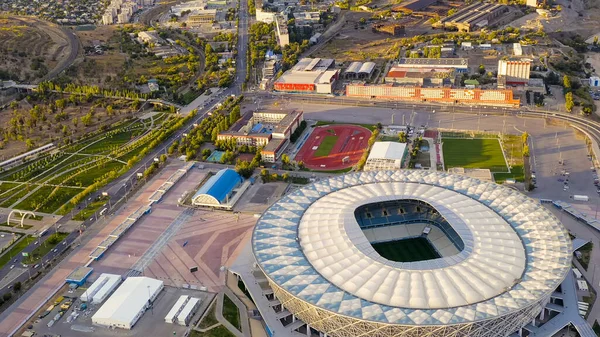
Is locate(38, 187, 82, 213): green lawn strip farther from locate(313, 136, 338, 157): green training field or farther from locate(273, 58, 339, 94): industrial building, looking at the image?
locate(273, 58, 339, 94): industrial building

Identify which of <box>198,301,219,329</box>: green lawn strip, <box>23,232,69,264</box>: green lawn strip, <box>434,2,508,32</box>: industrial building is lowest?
<box>198,301,219,329</box>: green lawn strip

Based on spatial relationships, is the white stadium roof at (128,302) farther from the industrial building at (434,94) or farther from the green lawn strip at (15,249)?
the industrial building at (434,94)

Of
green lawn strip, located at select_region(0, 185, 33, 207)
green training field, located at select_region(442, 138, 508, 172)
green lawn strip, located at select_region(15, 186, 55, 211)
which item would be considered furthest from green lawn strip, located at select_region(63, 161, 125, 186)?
green training field, located at select_region(442, 138, 508, 172)

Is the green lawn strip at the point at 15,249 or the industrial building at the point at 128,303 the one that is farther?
the green lawn strip at the point at 15,249

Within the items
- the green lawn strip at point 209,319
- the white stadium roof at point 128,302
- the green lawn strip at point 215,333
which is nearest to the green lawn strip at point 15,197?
the white stadium roof at point 128,302

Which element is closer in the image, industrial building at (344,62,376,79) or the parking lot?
the parking lot

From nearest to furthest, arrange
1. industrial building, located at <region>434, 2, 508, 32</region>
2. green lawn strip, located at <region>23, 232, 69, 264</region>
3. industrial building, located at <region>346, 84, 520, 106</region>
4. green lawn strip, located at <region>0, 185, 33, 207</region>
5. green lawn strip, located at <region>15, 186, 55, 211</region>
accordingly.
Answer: green lawn strip, located at <region>23, 232, 69, 264</region>, green lawn strip, located at <region>15, 186, 55, 211</region>, green lawn strip, located at <region>0, 185, 33, 207</region>, industrial building, located at <region>346, 84, 520, 106</region>, industrial building, located at <region>434, 2, 508, 32</region>
